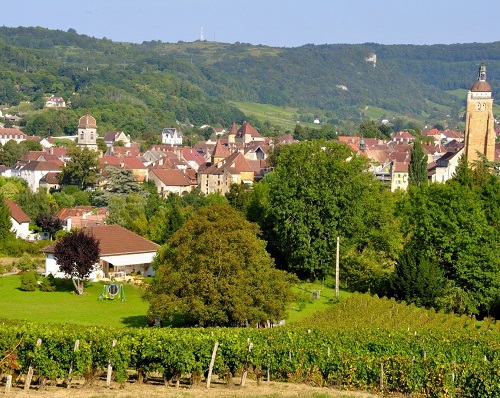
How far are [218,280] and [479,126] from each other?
7541cm

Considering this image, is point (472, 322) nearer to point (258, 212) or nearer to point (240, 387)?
point (240, 387)

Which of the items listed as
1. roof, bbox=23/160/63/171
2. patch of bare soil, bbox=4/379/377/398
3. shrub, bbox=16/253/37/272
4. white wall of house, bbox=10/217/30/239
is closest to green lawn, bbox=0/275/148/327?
shrub, bbox=16/253/37/272

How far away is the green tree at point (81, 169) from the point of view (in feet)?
294

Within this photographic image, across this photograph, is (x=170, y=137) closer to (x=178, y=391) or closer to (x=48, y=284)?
(x=48, y=284)

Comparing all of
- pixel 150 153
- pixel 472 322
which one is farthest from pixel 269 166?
pixel 472 322

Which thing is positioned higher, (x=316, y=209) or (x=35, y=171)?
(x=35, y=171)

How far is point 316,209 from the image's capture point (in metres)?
49.9

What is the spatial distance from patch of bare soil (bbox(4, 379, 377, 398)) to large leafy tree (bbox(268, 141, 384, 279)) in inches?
916

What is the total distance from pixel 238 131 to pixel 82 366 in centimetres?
12841

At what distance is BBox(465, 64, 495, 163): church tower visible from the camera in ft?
337

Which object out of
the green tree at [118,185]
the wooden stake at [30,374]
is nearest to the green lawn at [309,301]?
the wooden stake at [30,374]

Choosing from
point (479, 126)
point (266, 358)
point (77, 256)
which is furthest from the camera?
point (479, 126)

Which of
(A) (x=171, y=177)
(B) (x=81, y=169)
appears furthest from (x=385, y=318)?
(A) (x=171, y=177)

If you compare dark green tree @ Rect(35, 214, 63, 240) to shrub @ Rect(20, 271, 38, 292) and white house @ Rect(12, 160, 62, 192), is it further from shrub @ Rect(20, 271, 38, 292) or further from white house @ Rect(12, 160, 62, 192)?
white house @ Rect(12, 160, 62, 192)
